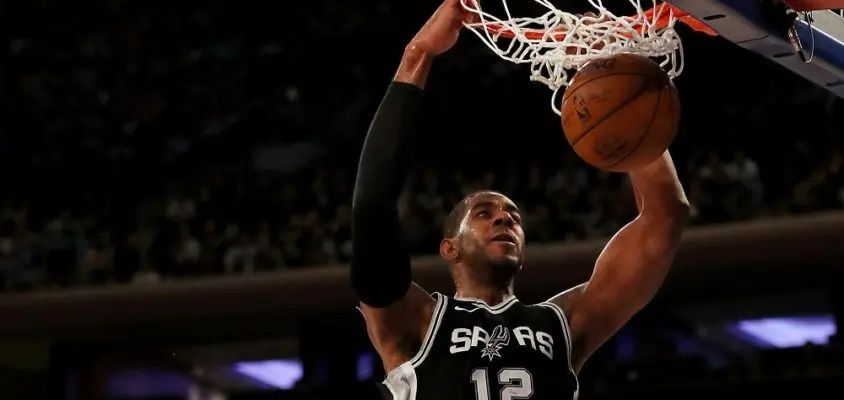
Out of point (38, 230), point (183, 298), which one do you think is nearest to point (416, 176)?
point (183, 298)

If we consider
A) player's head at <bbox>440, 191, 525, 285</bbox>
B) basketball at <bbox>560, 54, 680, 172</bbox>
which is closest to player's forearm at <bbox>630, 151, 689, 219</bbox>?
basketball at <bbox>560, 54, 680, 172</bbox>

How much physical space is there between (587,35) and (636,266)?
64 cm

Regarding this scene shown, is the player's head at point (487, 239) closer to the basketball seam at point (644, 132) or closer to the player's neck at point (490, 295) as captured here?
the player's neck at point (490, 295)

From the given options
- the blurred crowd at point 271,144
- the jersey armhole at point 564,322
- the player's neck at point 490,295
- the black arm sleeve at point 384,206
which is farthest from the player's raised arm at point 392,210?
the blurred crowd at point 271,144

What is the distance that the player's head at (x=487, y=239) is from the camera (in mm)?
2947

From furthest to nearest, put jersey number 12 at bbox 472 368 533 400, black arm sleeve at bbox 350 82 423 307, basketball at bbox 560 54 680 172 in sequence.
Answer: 1. basketball at bbox 560 54 680 172
2. jersey number 12 at bbox 472 368 533 400
3. black arm sleeve at bbox 350 82 423 307

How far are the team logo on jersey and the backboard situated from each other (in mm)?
900

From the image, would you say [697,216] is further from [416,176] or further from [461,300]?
[461,300]

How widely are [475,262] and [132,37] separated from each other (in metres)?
8.57

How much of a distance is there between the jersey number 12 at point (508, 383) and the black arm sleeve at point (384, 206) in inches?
10.8

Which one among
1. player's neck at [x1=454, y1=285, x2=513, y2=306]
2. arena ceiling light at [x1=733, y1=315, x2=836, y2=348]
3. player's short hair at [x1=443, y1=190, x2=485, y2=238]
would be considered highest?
player's short hair at [x1=443, y1=190, x2=485, y2=238]

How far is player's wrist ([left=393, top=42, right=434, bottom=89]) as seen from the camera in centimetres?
273

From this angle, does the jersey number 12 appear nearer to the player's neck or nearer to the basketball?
the player's neck

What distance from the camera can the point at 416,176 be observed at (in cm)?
873
